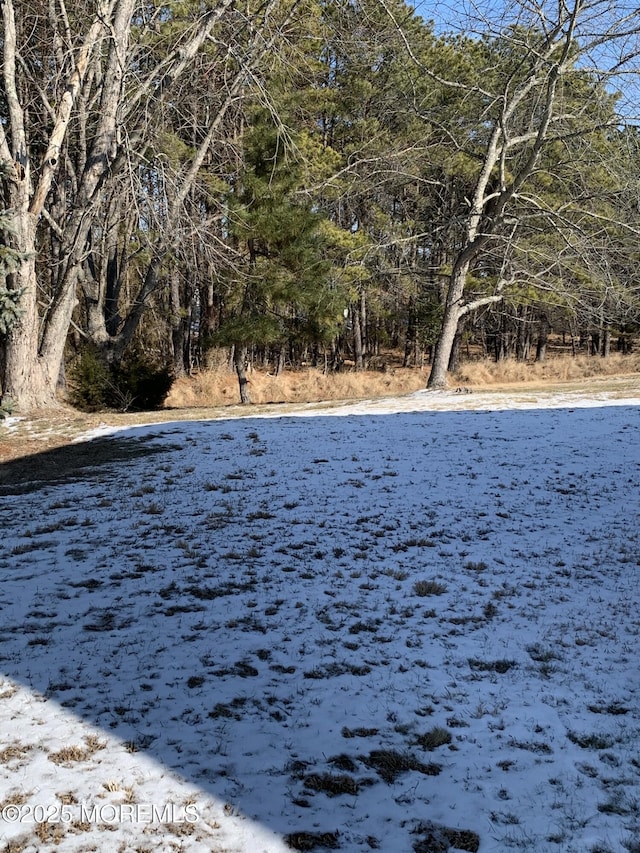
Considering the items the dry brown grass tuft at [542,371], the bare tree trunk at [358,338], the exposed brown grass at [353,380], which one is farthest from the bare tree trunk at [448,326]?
the bare tree trunk at [358,338]

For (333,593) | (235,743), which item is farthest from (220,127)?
(235,743)

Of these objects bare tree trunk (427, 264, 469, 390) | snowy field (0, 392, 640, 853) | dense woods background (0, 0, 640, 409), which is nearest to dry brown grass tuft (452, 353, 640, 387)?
dense woods background (0, 0, 640, 409)

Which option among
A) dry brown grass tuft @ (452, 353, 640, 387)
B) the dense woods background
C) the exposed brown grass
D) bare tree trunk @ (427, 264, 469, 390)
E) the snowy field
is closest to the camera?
the snowy field

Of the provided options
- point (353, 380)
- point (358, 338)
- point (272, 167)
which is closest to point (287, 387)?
point (353, 380)

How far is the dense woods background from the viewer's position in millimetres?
11711

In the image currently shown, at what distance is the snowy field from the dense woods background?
4.67 m

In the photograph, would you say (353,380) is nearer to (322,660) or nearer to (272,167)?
(272,167)

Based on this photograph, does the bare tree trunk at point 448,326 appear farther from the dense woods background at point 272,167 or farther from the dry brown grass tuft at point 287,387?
the dry brown grass tuft at point 287,387

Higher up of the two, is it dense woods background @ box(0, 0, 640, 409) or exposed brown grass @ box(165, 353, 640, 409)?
dense woods background @ box(0, 0, 640, 409)

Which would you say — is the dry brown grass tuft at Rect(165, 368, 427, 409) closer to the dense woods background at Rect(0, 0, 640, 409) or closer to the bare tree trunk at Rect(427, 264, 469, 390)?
the dense woods background at Rect(0, 0, 640, 409)

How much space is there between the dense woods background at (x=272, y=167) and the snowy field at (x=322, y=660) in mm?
4672

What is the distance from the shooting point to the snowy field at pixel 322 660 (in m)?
2.77

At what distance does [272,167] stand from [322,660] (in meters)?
15.3

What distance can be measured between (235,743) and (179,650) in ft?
3.23
